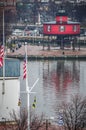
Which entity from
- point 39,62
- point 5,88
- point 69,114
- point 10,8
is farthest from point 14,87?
point 10,8

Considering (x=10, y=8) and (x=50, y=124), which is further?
(x=10, y=8)

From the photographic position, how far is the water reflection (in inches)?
1152

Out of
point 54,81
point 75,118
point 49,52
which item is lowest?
point 49,52

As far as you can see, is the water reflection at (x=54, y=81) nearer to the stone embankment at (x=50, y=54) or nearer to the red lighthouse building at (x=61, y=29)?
the stone embankment at (x=50, y=54)

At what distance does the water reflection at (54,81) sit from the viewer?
29266mm

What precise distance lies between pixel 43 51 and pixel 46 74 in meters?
14.2

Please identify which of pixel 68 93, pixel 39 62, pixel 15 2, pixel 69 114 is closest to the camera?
pixel 69 114

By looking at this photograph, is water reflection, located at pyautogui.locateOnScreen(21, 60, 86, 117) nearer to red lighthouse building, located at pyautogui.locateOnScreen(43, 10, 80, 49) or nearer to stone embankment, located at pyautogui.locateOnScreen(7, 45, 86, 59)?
stone embankment, located at pyautogui.locateOnScreen(7, 45, 86, 59)

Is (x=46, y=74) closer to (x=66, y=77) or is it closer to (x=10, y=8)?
(x=66, y=77)

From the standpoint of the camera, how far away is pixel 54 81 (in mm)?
37219

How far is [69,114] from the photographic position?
2192 centimetres

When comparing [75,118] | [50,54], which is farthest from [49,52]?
[75,118]

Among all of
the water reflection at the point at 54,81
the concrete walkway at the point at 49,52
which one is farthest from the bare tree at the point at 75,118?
the concrete walkway at the point at 49,52

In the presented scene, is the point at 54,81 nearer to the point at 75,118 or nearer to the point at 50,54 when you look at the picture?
the point at 50,54
